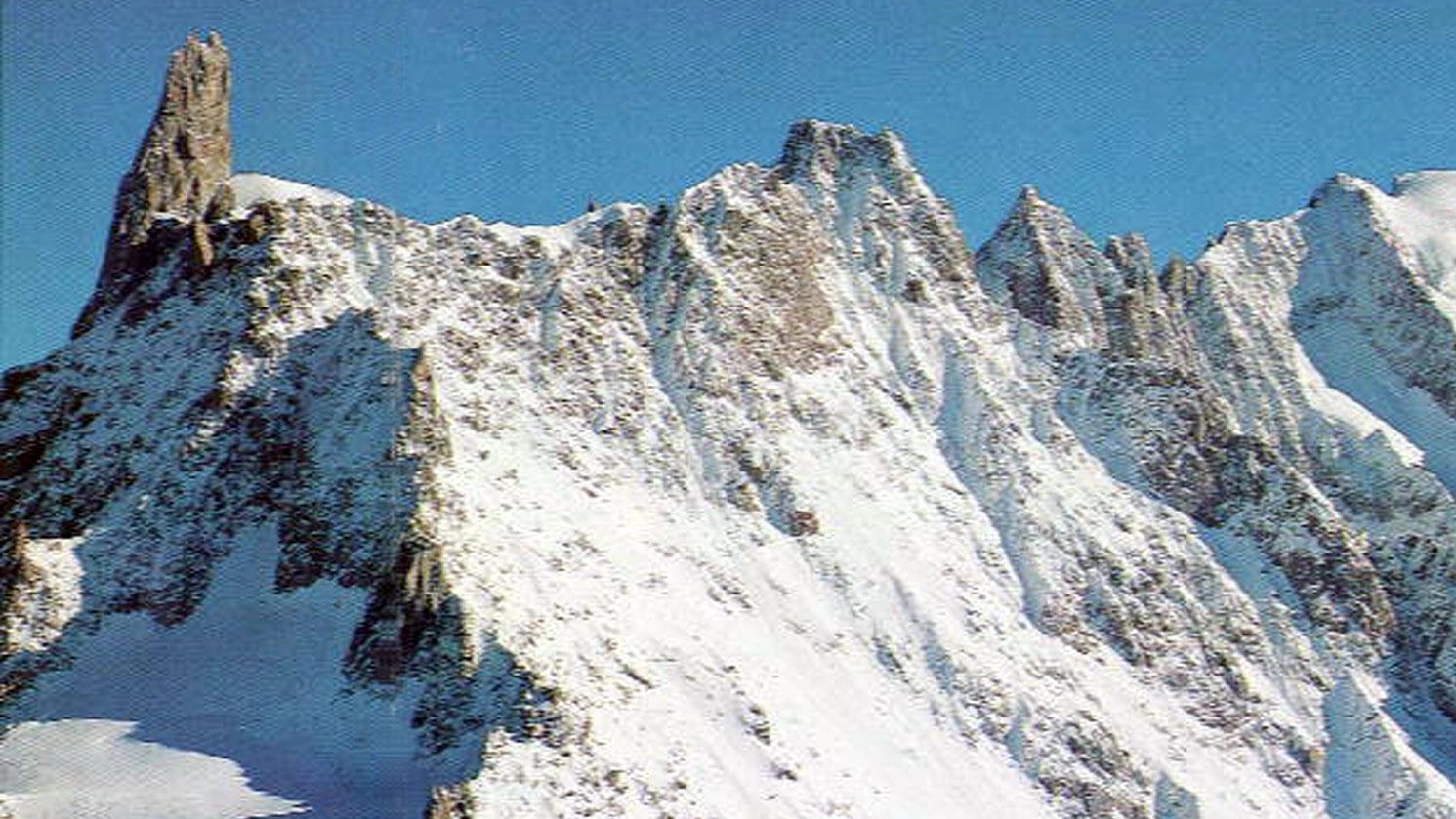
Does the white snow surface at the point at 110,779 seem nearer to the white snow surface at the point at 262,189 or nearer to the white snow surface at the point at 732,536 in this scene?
the white snow surface at the point at 732,536

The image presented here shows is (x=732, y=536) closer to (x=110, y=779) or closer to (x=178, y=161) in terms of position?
(x=110, y=779)

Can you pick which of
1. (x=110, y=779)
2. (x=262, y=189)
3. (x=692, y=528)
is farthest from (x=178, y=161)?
(x=110, y=779)

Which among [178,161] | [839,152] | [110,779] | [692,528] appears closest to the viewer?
[110,779]

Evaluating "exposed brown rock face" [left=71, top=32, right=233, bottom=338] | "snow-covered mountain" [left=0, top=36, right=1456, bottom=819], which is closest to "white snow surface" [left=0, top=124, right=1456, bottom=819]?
"snow-covered mountain" [left=0, top=36, right=1456, bottom=819]

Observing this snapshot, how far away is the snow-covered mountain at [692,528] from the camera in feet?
209

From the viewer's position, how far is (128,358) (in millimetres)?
81438

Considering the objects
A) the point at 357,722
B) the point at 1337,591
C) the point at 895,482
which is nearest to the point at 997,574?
the point at 895,482

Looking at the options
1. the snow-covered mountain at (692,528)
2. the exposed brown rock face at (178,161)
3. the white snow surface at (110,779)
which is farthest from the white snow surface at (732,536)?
the exposed brown rock face at (178,161)

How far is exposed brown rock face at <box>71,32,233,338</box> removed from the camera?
93000mm

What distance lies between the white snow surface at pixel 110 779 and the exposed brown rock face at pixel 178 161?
115 ft

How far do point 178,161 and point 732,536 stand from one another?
4860 cm

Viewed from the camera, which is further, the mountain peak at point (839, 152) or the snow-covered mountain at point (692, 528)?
the mountain peak at point (839, 152)

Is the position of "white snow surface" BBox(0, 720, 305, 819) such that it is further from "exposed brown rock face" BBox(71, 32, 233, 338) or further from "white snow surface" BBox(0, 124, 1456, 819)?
"exposed brown rock face" BBox(71, 32, 233, 338)

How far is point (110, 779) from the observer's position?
58.9 m
